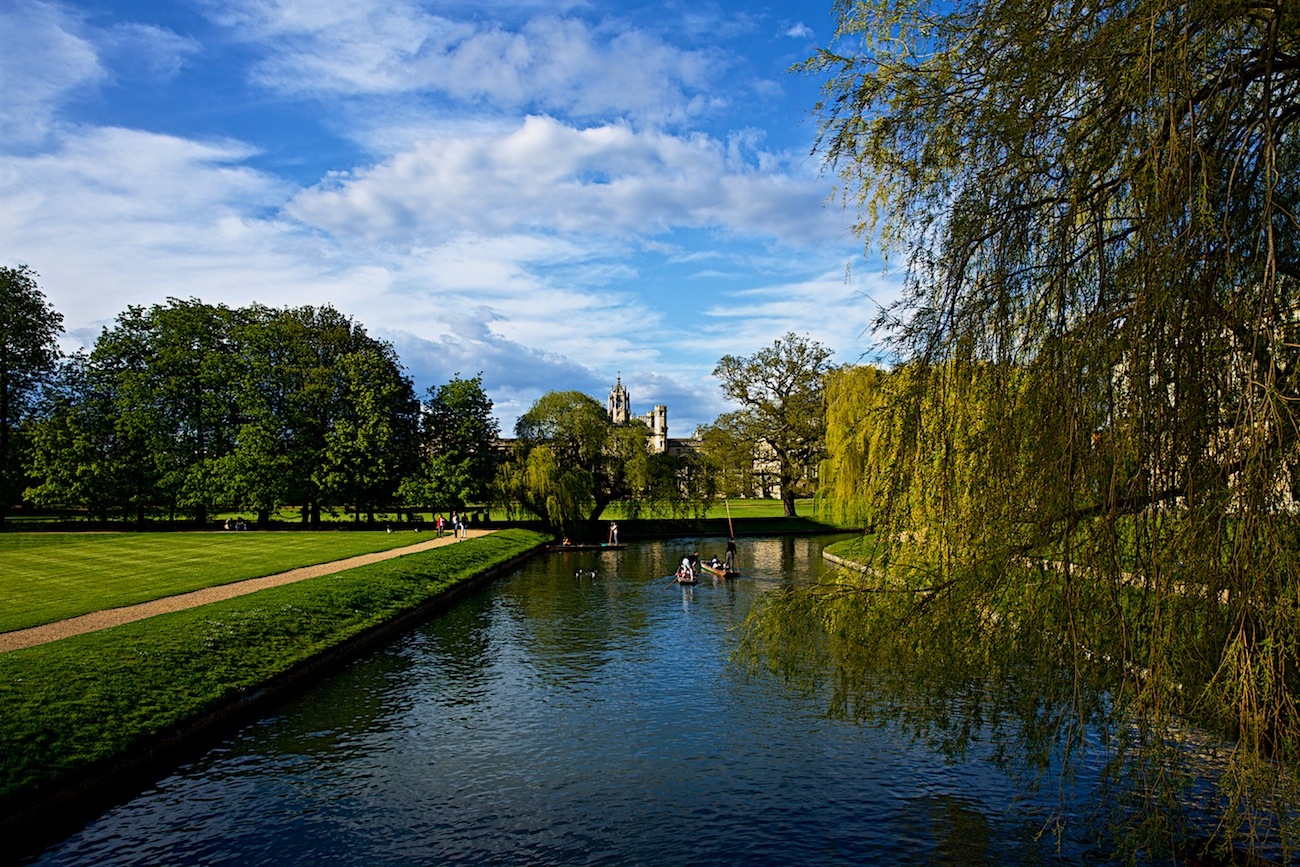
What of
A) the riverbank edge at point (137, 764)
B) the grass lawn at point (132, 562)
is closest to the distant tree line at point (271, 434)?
the grass lawn at point (132, 562)

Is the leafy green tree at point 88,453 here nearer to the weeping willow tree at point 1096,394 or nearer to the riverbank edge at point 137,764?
the riverbank edge at point 137,764

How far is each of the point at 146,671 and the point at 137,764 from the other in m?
2.75

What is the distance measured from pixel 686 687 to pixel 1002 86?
11957mm

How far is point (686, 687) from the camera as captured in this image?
624 inches

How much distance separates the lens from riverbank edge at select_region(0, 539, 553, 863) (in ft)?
31.4

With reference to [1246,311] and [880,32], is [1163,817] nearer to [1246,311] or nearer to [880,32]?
[1246,311]

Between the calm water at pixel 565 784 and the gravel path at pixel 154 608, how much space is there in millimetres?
4741

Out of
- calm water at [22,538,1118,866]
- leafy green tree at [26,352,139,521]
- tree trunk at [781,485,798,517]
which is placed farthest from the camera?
tree trunk at [781,485,798,517]

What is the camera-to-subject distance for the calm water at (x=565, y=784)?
9.33m

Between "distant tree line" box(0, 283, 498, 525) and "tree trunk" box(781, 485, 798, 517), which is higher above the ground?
"distant tree line" box(0, 283, 498, 525)

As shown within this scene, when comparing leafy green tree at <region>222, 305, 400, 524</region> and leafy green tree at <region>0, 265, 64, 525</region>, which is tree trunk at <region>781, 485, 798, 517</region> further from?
leafy green tree at <region>0, 265, 64, 525</region>

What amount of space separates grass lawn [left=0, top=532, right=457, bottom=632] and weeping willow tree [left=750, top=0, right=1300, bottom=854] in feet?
57.4

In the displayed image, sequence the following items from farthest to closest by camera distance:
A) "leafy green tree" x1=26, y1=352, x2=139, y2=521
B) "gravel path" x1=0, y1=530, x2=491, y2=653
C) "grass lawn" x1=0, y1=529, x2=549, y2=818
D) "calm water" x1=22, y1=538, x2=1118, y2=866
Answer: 1. "leafy green tree" x1=26, y1=352, x2=139, y2=521
2. "gravel path" x1=0, y1=530, x2=491, y2=653
3. "grass lawn" x1=0, y1=529, x2=549, y2=818
4. "calm water" x1=22, y1=538, x2=1118, y2=866

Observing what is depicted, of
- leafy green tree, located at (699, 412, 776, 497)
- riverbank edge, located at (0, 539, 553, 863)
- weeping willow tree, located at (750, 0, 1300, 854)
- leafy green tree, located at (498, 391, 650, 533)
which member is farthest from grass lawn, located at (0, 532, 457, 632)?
leafy green tree, located at (699, 412, 776, 497)
